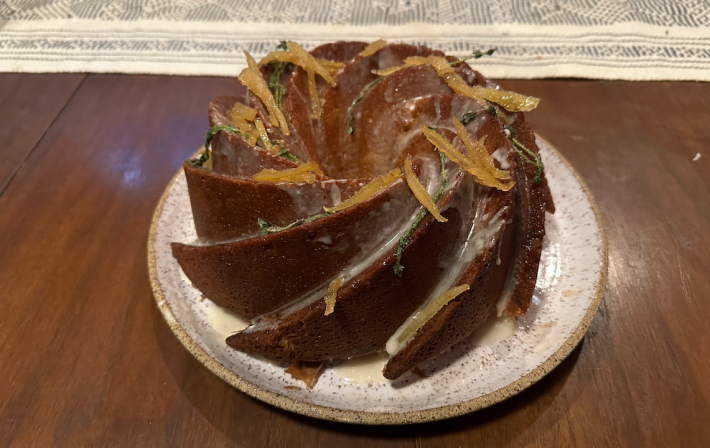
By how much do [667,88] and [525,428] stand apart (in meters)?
2.80

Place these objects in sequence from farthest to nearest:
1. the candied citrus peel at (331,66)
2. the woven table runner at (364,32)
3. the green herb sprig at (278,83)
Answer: the woven table runner at (364,32)
the candied citrus peel at (331,66)
the green herb sprig at (278,83)

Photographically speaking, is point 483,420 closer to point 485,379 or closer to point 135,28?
point 485,379

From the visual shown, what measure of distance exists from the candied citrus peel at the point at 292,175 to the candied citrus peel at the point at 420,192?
0.31m

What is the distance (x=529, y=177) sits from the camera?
1666 millimetres

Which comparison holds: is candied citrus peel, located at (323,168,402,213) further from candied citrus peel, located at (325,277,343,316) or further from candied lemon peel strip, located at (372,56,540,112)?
candied lemon peel strip, located at (372,56,540,112)

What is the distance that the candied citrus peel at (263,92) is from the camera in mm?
1684

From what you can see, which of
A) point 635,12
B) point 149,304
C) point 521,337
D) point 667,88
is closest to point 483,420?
point 521,337

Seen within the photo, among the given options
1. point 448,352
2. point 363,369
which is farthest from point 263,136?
point 448,352

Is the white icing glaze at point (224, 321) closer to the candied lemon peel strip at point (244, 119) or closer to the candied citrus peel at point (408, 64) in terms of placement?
the candied lemon peel strip at point (244, 119)

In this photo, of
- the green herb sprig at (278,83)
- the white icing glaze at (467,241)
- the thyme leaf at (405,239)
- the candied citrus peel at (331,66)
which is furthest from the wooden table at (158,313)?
the candied citrus peel at (331,66)

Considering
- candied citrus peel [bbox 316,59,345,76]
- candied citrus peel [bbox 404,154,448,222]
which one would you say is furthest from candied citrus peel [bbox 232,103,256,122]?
candied citrus peel [bbox 404,154,448,222]

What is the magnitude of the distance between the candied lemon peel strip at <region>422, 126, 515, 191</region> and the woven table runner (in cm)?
212

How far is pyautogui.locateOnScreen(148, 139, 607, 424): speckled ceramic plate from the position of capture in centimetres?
141

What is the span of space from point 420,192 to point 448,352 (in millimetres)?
662
